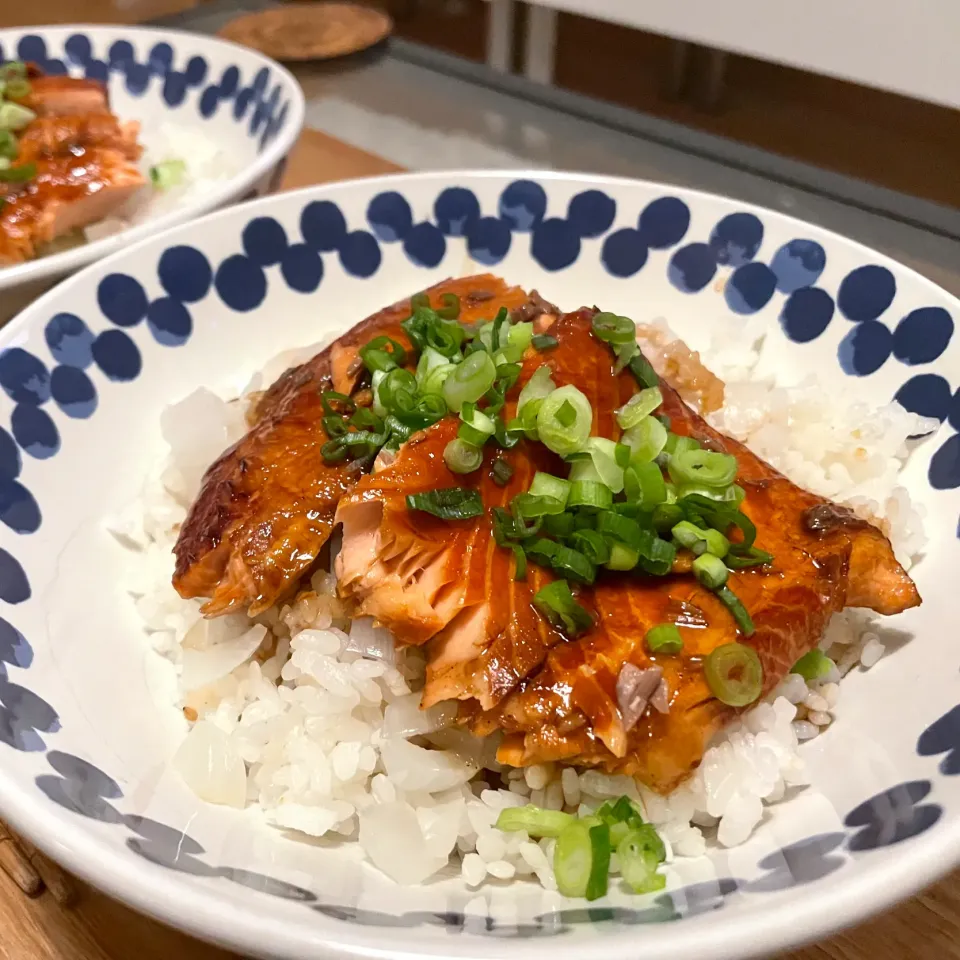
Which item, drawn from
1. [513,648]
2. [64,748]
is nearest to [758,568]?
[513,648]

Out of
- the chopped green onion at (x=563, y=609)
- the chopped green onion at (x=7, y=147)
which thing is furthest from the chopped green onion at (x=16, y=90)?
the chopped green onion at (x=563, y=609)

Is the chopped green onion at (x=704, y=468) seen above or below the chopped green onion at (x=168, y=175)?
above

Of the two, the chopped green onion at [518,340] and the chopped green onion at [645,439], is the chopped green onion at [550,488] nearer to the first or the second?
the chopped green onion at [645,439]

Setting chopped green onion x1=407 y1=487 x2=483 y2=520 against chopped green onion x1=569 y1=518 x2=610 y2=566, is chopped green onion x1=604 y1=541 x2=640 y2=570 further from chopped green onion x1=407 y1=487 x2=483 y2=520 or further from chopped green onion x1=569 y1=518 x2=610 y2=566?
chopped green onion x1=407 y1=487 x2=483 y2=520

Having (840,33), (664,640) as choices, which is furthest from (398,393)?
(840,33)

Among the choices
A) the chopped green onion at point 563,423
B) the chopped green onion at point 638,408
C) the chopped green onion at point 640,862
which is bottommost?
the chopped green onion at point 640,862

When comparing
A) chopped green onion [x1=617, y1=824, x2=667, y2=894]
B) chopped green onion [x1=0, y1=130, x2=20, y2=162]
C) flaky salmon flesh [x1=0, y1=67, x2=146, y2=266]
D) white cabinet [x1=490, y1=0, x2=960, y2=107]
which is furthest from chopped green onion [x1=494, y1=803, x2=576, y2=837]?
white cabinet [x1=490, y1=0, x2=960, y2=107]

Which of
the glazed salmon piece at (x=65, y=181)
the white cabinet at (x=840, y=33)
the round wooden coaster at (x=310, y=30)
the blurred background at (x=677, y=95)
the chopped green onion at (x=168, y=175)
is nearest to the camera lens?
the glazed salmon piece at (x=65, y=181)
